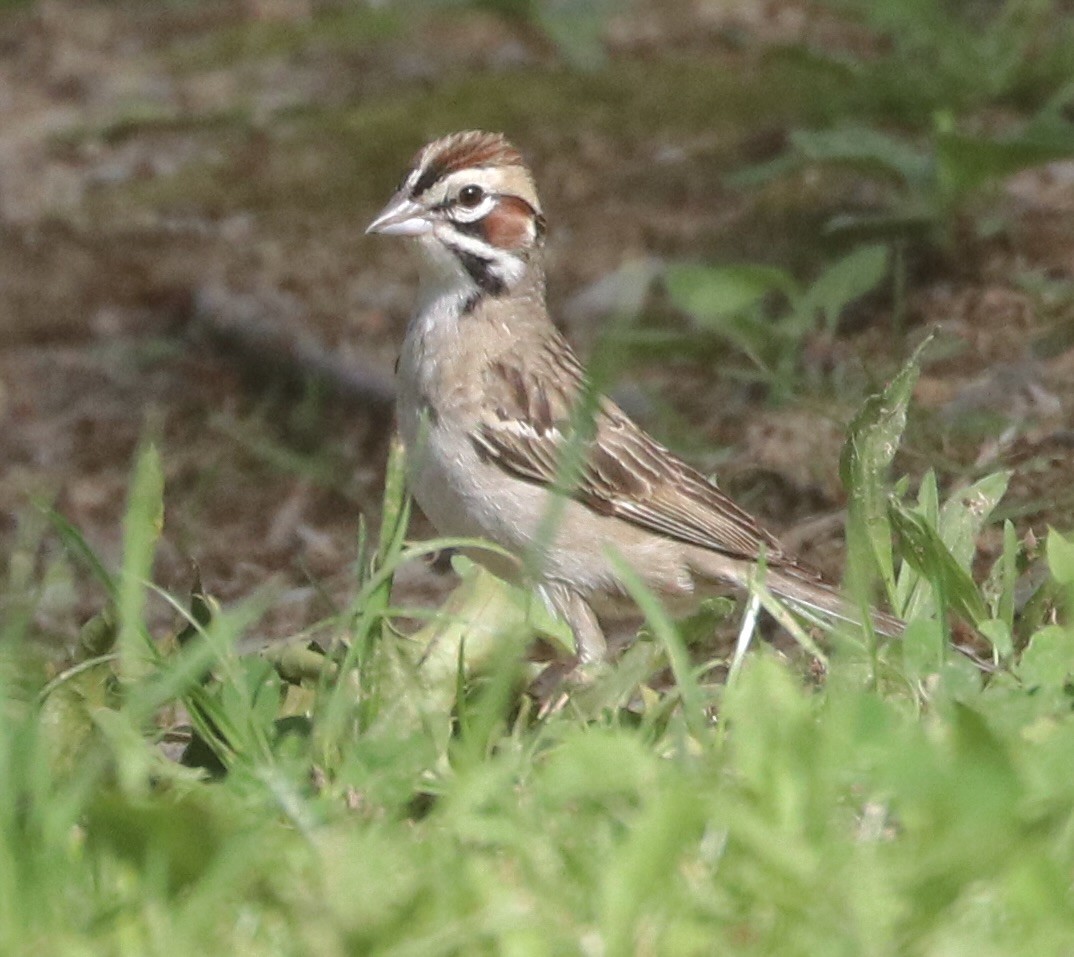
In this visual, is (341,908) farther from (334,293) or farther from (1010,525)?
(334,293)

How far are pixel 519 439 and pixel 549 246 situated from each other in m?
3.04

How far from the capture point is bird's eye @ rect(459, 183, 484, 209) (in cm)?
458

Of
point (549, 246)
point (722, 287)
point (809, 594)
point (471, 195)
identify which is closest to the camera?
point (809, 594)

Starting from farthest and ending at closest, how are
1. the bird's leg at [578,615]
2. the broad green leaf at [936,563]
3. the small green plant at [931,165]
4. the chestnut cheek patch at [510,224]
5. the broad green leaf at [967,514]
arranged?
1. the small green plant at [931,165]
2. the chestnut cheek patch at [510,224]
3. the bird's leg at [578,615]
4. the broad green leaf at [967,514]
5. the broad green leaf at [936,563]

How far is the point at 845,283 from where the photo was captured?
18.8ft

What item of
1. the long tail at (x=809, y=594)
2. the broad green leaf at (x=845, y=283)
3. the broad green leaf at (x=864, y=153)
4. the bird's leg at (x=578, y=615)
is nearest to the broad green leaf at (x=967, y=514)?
the long tail at (x=809, y=594)

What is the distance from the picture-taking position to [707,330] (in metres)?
6.20

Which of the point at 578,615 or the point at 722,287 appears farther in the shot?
the point at 722,287

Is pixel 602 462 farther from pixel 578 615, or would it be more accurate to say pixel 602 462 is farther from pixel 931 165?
pixel 931 165

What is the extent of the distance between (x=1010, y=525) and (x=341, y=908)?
175 cm

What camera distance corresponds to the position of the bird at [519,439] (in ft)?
14.5

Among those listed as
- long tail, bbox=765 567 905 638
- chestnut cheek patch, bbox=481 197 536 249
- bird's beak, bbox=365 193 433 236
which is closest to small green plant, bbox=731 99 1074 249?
chestnut cheek patch, bbox=481 197 536 249

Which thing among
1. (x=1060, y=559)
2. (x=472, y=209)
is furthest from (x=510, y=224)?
(x=1060, y=559)

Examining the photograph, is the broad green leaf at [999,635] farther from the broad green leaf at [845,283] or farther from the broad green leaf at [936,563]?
the broad green leaf at [845,283]
